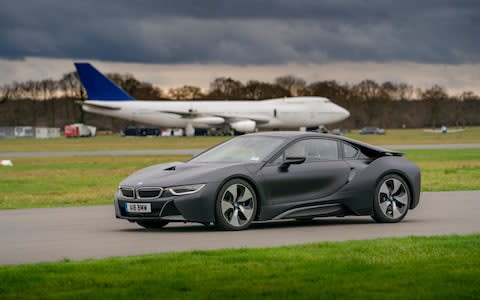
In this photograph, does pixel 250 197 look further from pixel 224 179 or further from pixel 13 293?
pixel 13 293

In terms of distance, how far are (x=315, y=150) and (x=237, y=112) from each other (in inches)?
3317

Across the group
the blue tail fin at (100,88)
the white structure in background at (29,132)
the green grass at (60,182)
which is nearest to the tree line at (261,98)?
the white structure in background at (29,132)

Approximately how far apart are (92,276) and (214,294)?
1.58 metres

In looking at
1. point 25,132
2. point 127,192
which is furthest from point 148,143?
point 25,132

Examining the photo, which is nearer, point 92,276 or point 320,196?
point 92,276

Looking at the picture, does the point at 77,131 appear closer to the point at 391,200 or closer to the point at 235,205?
the point at 391,200

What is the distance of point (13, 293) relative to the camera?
336 inches

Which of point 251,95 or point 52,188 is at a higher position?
point 251,95

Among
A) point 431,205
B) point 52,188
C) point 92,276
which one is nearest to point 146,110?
point 52,188

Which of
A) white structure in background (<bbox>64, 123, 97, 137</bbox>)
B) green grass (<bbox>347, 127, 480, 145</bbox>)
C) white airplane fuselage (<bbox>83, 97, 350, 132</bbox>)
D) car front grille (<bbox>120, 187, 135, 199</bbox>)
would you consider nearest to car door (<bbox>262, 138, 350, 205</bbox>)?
car front grille (<bbox>120, 187, 135, 199</bbox>)

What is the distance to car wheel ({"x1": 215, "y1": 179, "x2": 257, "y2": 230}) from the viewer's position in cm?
1418

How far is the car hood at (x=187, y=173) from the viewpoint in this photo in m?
14.3

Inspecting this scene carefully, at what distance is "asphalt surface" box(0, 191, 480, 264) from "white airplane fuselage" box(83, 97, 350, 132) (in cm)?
7940

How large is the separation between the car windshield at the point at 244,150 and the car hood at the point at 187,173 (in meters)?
0.33
